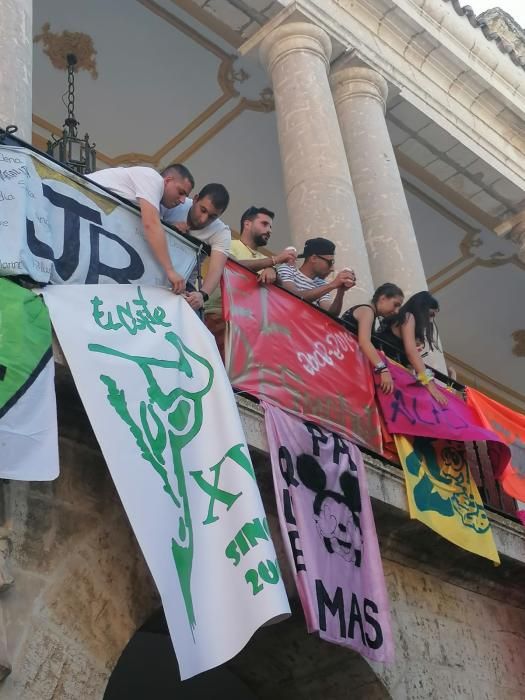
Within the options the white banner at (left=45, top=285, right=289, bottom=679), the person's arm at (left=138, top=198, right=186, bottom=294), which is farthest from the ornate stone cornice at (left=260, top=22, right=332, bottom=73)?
the white banner at (left=45, top=285, right=289, bottom=679)

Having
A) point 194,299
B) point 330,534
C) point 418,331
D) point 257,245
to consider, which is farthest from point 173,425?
point 418,331

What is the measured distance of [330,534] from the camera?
19.9 feet

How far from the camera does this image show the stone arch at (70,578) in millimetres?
4625

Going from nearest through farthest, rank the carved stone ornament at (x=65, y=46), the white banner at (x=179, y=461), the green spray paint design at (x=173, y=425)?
the white banner at (x=179, y=461) < the green spray paint design at (x=173, y=425) < the carved stone ornament at (x=65, y=46)

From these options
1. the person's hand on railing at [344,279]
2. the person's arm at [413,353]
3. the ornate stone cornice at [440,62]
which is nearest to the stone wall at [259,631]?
the person's arm at [413,353]

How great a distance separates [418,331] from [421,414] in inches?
26.0

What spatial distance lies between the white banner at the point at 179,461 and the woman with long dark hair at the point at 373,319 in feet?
6.36

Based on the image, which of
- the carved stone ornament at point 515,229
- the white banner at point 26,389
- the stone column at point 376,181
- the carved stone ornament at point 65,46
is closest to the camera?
the white banner at point 26,389

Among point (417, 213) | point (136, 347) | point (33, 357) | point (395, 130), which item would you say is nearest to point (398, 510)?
point (136, 347)

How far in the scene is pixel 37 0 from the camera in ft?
41.2

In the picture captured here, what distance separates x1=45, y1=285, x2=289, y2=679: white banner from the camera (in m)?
4.68

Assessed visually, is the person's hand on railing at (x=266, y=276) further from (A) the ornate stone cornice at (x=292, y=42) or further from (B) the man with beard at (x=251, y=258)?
(A) the ornate stone cornice at (x=292, y=42)

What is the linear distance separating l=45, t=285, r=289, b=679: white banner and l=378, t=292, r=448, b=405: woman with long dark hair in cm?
239

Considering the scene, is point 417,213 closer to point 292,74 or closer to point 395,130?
point 395,130
